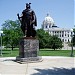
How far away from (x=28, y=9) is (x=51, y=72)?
591 cm

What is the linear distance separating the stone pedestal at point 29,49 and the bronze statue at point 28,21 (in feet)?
2.17

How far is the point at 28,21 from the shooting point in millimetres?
15594

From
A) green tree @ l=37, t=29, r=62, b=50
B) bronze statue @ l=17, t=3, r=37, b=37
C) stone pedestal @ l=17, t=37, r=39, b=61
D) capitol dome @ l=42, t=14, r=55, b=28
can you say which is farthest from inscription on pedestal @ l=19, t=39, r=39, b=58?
capitol dome @ l=42, t=14, r=55, b=28

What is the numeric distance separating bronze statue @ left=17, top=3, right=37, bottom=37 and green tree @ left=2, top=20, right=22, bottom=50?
25.5 meters

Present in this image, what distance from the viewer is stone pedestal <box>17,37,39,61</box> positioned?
1496 cm

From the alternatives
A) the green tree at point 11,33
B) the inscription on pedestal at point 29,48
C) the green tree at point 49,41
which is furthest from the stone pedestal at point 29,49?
the green tree at point 49,41

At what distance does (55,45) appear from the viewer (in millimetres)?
65688

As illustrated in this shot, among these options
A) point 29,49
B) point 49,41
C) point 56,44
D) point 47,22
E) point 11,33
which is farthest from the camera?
point 47,22

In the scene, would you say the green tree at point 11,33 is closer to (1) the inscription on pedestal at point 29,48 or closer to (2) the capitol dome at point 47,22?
(1) the inscription on pedestal at point 29,48

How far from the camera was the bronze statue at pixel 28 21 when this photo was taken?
1556 cm

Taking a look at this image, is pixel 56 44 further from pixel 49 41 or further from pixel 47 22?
pixel 47 22

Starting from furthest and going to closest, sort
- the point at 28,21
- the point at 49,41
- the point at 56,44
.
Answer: the point at 49,41 < the point at 56,44 < the point at 28,21

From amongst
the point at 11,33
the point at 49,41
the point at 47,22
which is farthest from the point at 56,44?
the point at 47,22

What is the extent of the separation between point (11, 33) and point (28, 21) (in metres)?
26.7
